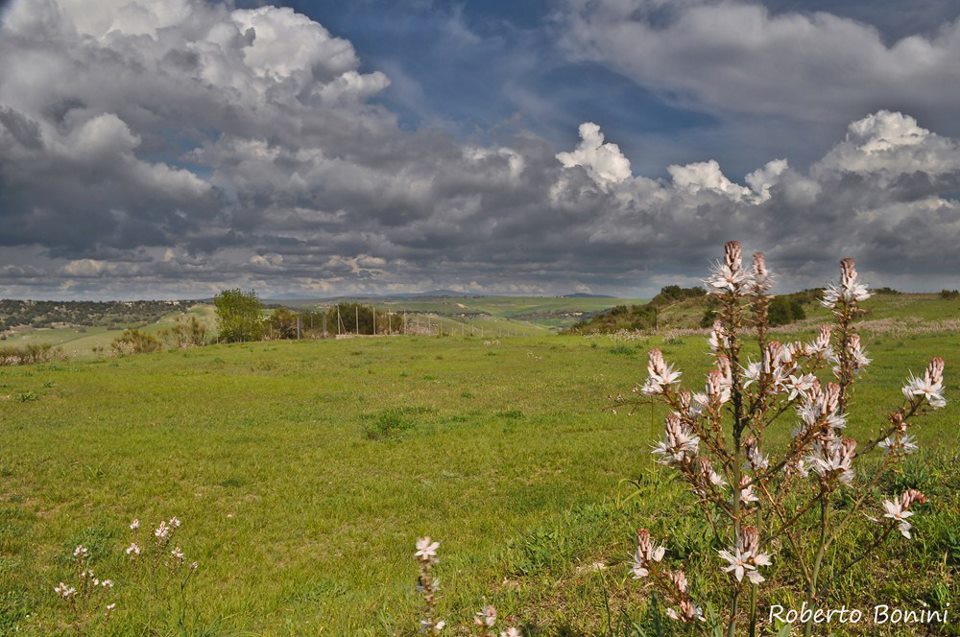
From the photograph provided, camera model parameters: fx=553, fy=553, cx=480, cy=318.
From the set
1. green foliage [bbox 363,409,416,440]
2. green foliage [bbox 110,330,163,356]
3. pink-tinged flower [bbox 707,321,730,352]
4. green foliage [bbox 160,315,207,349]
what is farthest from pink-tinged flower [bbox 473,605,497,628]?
green foliage [bbox 160,315,207,349]

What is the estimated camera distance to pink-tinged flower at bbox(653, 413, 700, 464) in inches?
93.1

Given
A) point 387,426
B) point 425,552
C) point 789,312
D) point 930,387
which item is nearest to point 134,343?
point 387,426

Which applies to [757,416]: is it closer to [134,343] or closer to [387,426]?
[387,426]

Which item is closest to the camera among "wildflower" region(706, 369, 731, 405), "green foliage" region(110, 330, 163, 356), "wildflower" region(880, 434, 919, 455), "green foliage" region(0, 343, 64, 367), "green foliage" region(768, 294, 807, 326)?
"wildflower" region(706, 369, 731, 405)

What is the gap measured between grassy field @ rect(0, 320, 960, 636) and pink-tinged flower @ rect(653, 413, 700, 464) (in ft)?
8.82

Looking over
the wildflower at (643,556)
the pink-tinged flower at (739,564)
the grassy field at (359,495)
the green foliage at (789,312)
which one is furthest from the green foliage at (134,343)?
the pink-tinged flower at (739,564)

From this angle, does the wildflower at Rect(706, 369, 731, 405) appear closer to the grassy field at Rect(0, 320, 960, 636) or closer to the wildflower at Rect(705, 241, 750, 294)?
the wildflower at Rect(705, 241, 750, 294)

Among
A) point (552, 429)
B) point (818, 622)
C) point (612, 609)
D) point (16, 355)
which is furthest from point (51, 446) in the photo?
point (16, 355)

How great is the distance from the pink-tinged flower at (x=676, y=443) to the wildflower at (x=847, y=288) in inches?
35.9

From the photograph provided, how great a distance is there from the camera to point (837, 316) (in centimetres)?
257

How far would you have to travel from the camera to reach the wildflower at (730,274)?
7.73 feet

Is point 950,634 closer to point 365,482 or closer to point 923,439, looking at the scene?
point 365,482

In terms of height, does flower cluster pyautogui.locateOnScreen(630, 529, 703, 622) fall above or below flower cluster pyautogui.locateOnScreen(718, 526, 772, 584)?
below

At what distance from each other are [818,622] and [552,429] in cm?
1301
